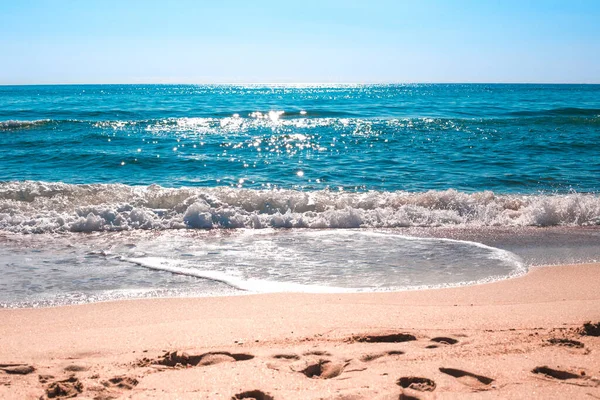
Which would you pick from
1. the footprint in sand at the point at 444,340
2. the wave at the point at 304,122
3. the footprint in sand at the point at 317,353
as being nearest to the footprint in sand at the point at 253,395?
the footprint in sand at the point at 317,353

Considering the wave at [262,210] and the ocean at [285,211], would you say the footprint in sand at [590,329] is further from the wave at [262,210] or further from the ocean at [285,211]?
the wave at [262,210]

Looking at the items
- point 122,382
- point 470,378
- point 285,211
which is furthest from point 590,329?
point 285,211

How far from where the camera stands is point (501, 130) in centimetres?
2127

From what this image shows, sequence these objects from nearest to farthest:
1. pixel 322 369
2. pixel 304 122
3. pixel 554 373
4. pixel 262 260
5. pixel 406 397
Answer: pixel 406 397 < pixel 554 373 < pixel 322 369 < pixel 262 260 < pixel 304 122

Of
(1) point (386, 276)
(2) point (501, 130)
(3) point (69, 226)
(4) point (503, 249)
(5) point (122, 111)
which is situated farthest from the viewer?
(5) point (122, 111)

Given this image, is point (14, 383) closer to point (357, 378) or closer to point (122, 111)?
point (357, 378)

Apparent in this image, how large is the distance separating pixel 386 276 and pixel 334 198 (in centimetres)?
442

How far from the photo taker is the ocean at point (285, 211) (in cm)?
619

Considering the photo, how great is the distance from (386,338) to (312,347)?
0.59 meters

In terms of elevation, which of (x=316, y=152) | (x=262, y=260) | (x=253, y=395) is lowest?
(x=262, y=260)

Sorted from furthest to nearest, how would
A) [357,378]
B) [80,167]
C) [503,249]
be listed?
[80,167], [503,249], [357,378]

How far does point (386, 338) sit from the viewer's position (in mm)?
3969

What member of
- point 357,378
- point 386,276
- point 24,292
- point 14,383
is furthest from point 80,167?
point 357,378

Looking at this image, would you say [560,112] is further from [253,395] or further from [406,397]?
[253,395]
